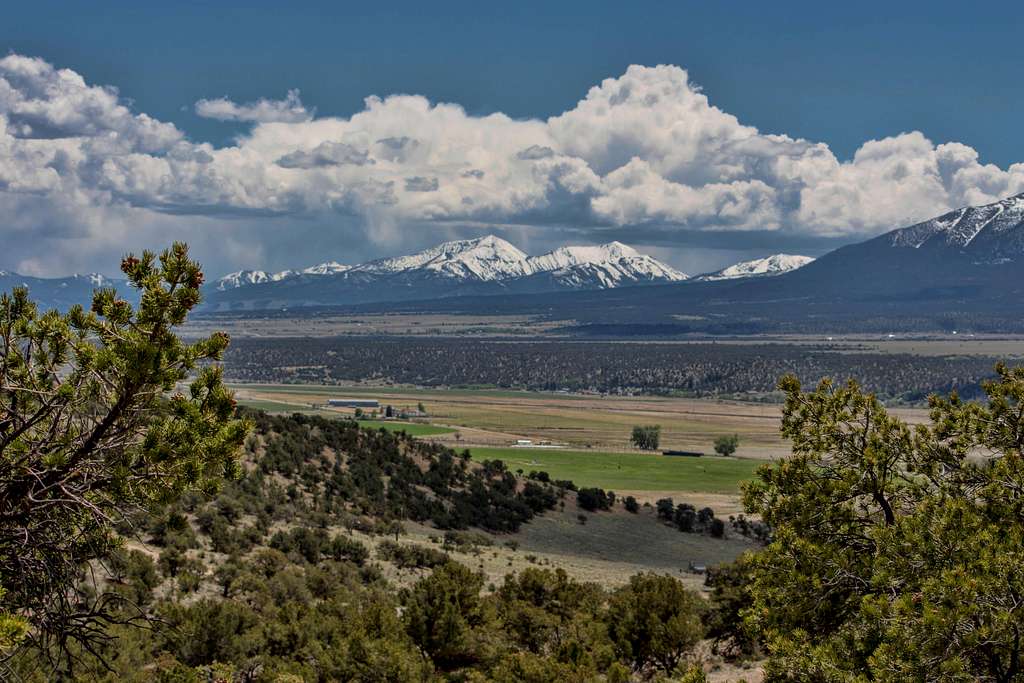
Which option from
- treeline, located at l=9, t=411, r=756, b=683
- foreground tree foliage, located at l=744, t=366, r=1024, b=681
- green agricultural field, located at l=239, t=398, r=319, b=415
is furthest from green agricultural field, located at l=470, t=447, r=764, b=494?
foreground tree foliage, located at l=744, t=366, r=1024, b=681

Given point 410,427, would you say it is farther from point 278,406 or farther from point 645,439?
point 278,406

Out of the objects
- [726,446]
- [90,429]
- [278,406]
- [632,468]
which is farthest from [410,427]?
[90,429]

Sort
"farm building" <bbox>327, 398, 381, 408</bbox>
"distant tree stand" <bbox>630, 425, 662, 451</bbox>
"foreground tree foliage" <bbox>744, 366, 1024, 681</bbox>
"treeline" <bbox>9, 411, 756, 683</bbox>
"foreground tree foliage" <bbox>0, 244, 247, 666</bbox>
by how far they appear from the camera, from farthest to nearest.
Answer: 1. "farm building" <bbox>327, 398, 381, 408</bbox>
2. "distant tree stand" <bbox>630, 425, 662, 451</bbox>
3. "treeline" <bbox>9, 411, 756, 683</bbox>
4. "foreground tree foliage" <bbox>744, 366, 1024, 681</bbox>
5. "foreground tree foliage" <bbox>0, 244, 247, 666</bbox>

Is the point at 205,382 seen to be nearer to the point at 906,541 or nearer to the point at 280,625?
the point at 906,541

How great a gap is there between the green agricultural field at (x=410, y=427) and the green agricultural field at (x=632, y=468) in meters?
15.6

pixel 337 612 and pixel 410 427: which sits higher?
pixel 337 612

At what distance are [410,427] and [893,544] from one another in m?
119

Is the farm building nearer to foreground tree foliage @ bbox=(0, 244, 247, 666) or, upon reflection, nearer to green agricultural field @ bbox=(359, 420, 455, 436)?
green agricultural field @ bbox=(359, 420, 455, 436)

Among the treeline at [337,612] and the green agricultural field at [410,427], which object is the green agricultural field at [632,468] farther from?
the treeline at [337,612]

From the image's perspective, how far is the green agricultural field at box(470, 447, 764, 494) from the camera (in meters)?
87.2

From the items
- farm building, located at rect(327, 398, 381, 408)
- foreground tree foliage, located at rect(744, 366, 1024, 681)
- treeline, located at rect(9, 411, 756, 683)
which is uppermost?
foreground tree foliage, located at rect(744, 366, 1024, 681)

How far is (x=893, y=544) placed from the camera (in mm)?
11680

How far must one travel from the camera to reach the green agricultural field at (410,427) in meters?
122

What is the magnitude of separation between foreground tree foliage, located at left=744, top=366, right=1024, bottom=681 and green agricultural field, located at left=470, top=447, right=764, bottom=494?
69.7 metres
